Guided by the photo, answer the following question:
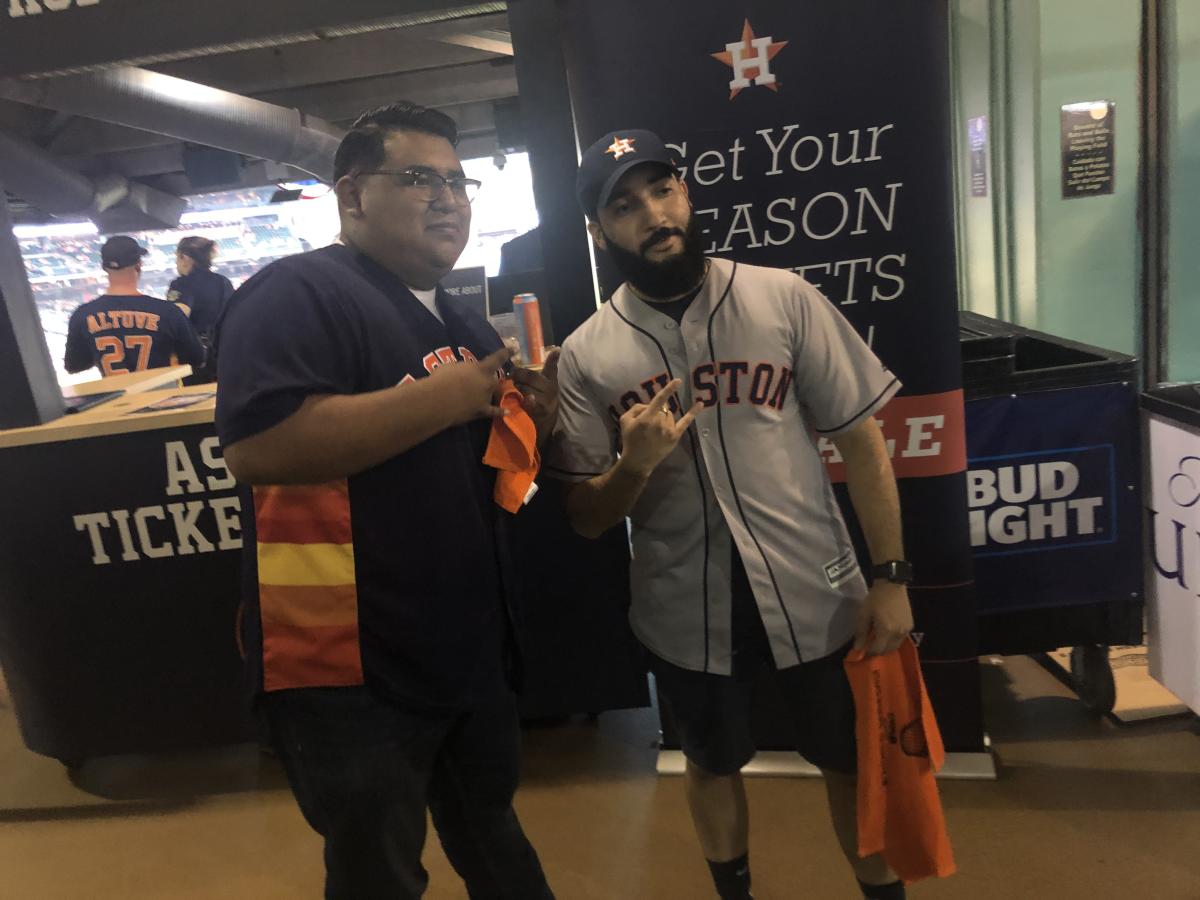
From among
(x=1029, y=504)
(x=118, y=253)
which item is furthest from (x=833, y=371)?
(x=118, y=253)

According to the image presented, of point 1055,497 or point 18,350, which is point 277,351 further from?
point 1055,497

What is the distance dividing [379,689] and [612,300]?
735mm

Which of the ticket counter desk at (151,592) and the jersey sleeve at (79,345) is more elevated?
the jersey sleeve at (79,345)

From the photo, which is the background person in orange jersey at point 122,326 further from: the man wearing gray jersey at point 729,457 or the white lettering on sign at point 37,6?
the man wearing gray jersey at point 729,457

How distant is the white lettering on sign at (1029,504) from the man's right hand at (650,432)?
1279 mm

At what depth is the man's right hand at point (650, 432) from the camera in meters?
1.25

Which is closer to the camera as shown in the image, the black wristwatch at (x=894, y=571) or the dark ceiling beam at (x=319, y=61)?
the black wristwatch at (x=894, y=571)

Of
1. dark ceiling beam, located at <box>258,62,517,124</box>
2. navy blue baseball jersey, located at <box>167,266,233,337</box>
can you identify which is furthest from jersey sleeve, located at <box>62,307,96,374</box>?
dark ceiling beam, located at <box>258,62,517,124</box>

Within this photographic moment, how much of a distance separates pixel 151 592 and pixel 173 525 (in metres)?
0.22

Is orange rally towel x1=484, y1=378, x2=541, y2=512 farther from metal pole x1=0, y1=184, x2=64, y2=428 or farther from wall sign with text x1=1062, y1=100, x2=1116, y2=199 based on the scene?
wall sign with text x1=1062, y1=100, x2=1116, y2=199

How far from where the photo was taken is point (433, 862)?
214cm

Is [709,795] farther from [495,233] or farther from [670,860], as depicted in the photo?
[495,233]

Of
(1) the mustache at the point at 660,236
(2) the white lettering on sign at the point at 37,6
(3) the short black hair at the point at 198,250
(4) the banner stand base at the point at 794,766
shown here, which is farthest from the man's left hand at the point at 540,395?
(3) the short black hair at the point at 198,250

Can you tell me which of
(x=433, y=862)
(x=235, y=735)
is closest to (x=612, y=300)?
(x=433, y=862)
